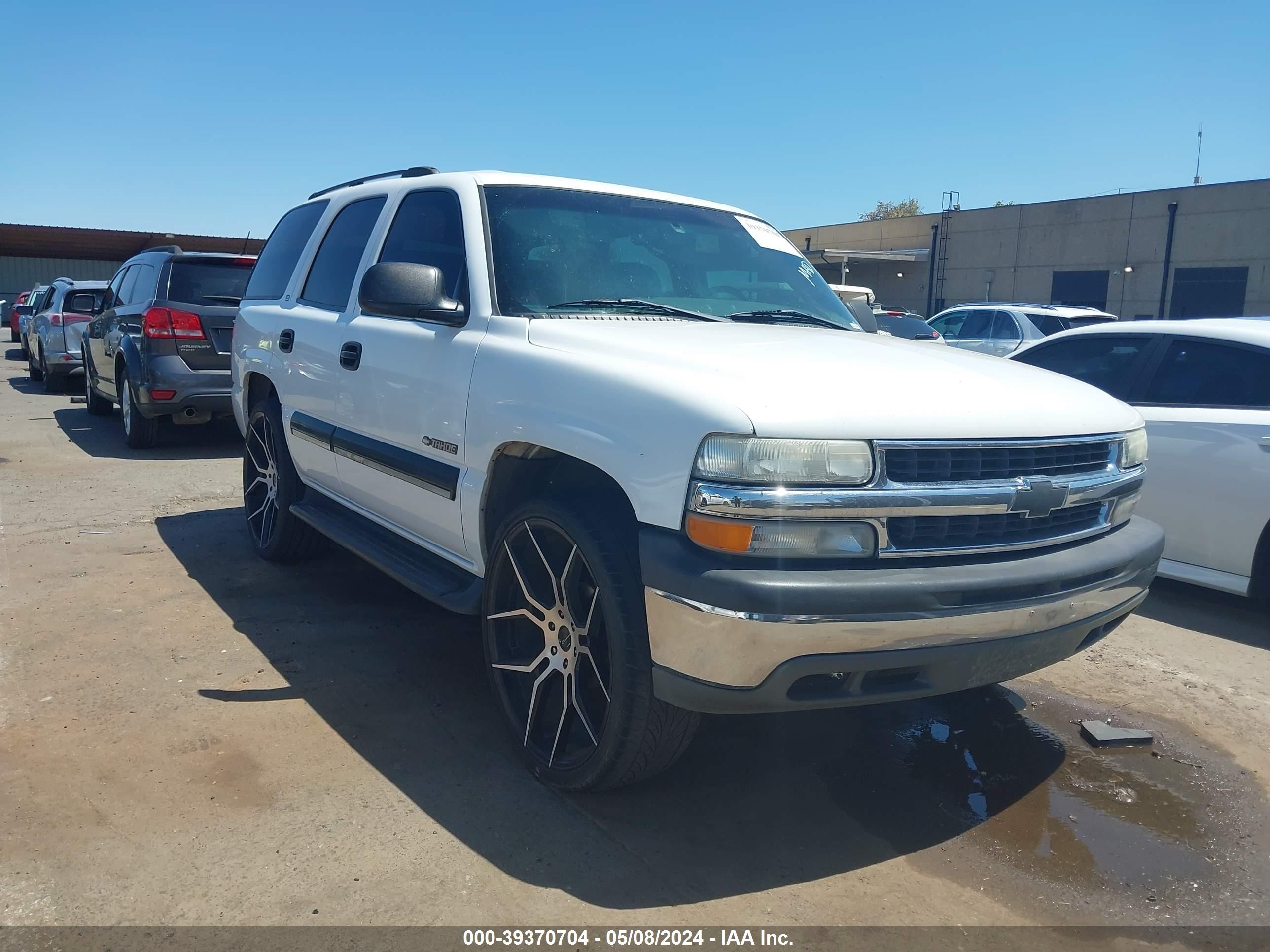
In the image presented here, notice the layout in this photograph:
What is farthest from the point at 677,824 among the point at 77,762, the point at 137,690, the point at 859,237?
the point at 859,237

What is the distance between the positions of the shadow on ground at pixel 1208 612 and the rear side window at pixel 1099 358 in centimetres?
117

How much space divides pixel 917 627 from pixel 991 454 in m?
0.59

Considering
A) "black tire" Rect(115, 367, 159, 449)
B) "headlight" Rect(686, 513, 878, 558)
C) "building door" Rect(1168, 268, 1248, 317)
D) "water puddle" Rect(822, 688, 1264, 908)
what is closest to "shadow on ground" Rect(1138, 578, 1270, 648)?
"water puddle" Rect(822, 688, 1264, 908)

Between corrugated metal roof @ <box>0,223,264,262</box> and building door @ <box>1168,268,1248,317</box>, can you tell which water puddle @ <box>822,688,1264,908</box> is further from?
corrugated metal roof @ <box>0,223,264,262</box>

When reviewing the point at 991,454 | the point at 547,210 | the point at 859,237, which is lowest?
the point at 991,454

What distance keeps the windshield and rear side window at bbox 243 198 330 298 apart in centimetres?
189

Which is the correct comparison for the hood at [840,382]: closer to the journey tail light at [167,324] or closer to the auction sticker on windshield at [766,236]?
the auction sticker on windshield at [766,236]

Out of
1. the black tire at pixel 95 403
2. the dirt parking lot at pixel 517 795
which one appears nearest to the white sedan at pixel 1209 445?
the dirt parking lot at pixel 517 795

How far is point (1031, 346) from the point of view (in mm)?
6598

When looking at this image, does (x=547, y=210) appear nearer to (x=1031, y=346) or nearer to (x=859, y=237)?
(x=1031, y=346)

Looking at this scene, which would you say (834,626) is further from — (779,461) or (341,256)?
(341,256)

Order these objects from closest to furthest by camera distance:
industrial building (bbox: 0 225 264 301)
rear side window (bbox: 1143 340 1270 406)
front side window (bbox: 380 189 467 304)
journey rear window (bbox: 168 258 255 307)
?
front side window (bbox: 380 189 467 304)
rear side window (bbox: 1143 340 1270 406)
journey rear window (bbox: 168 258 255 307)
industrial building (bbox: 0 225 264 301)

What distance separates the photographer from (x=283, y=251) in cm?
572

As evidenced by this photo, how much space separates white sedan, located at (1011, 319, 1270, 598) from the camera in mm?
5027
